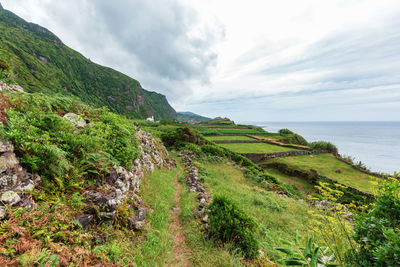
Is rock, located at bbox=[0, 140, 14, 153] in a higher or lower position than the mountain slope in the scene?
lower

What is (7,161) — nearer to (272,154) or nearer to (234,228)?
(234,228)

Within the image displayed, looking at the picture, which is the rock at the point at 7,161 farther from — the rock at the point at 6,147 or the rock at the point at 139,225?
the rock at the point at 139,225

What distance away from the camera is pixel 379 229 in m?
2.24

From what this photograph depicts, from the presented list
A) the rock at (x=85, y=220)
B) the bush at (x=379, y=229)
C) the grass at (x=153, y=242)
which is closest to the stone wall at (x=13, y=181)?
the rock at (x=85, y=220)

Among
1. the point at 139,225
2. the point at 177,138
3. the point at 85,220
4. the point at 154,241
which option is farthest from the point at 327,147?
the point at 85,220

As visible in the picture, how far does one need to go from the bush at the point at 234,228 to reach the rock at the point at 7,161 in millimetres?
5533

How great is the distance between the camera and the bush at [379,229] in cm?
199

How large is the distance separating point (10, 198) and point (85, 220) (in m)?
1.46

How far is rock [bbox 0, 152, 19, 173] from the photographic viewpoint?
10.2ft

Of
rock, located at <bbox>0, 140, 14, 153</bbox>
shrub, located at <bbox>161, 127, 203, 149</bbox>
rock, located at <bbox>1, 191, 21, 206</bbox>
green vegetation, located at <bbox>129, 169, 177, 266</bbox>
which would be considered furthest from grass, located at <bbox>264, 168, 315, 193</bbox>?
rock, located at <bbox>0, 140, 14, 153</bbox>

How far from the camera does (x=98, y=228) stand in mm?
3617

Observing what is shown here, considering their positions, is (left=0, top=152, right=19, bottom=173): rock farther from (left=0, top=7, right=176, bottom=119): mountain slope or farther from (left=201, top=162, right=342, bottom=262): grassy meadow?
(left=0, top=7, right=176, bottom=119): mountain slope

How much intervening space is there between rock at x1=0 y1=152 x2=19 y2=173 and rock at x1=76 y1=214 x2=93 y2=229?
1.91 meters

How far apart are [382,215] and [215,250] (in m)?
3.86
